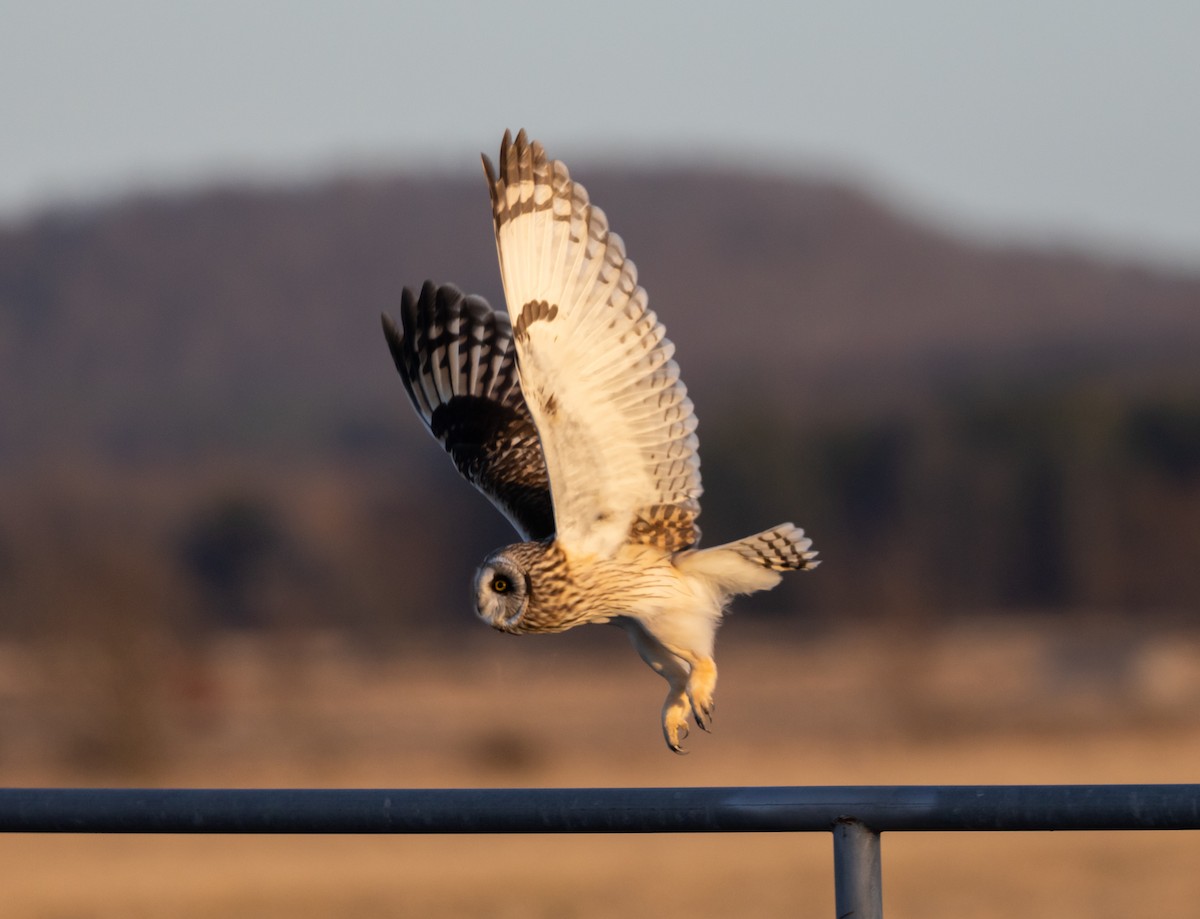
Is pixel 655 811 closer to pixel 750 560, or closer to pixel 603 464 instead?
pixel 603 464

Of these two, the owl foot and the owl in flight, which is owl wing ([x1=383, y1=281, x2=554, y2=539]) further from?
the owl foot

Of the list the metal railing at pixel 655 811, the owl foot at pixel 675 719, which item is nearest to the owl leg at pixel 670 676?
the owl foot at pixel 675 719

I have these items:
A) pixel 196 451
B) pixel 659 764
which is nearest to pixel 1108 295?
pixel 196 451

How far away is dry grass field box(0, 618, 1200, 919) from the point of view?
14.5 meters

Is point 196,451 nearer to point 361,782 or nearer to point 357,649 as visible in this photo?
point 357,649

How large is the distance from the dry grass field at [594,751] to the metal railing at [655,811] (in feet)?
35.4

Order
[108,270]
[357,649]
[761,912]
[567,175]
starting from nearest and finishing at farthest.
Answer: [567,175], [761,912], [357,649], [108,270]

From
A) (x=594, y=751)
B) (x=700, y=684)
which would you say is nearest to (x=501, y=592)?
(x=700, y=684)

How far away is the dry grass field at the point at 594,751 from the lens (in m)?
14.5

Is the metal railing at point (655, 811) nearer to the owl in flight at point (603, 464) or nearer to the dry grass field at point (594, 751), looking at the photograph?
the owl in flight at point (603, 464)

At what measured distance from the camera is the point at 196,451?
79312mm

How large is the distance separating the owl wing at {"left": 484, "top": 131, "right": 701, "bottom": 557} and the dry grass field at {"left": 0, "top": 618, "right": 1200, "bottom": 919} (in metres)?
8.47

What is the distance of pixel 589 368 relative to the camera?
4.73 meters

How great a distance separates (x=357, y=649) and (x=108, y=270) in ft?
152
